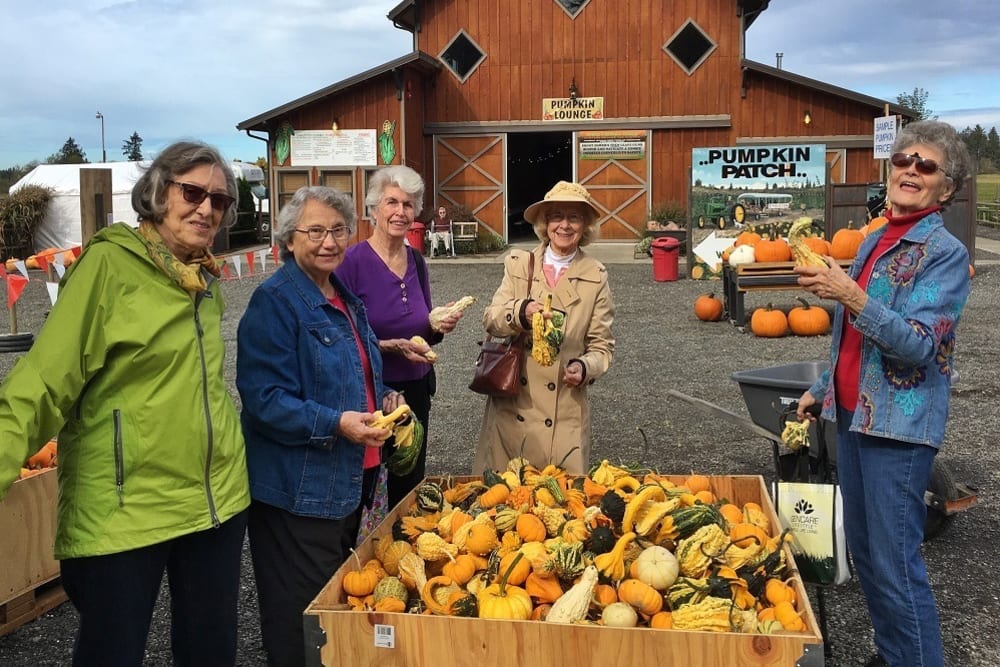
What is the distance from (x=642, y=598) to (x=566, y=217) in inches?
74.4

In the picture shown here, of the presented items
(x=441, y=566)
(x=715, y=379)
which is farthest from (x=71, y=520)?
(x=715, y=379)

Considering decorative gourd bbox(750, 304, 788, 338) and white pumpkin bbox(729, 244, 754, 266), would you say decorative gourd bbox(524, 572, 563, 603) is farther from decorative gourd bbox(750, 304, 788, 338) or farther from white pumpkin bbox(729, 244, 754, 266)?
white pumpkin bbox(729, 244, 754, 266)

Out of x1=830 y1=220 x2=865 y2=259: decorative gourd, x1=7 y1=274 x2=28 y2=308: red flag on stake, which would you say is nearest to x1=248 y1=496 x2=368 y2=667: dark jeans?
x1=7 y1=274 x2=28 y2=308: red flag on stake

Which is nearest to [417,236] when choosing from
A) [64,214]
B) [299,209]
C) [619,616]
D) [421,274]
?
[64,214]

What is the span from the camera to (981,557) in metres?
4.25

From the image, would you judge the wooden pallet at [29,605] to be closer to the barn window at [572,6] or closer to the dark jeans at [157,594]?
the dark jeans at [157,594]

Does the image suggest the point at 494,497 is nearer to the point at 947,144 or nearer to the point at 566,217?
the point at 566,217

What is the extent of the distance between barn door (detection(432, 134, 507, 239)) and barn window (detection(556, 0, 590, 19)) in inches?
132

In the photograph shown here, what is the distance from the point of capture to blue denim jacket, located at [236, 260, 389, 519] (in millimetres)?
2572

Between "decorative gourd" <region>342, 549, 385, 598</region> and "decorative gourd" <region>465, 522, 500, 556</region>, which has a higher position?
"decorative gourd" <region>465, 522, 500, 556</region>

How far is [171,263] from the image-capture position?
2299mm

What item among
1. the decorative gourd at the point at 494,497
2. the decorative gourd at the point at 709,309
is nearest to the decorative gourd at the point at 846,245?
the decorative gourd at the point at 709,309

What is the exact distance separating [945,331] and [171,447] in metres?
2.28

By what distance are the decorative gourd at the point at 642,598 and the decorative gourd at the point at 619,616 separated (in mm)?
44
